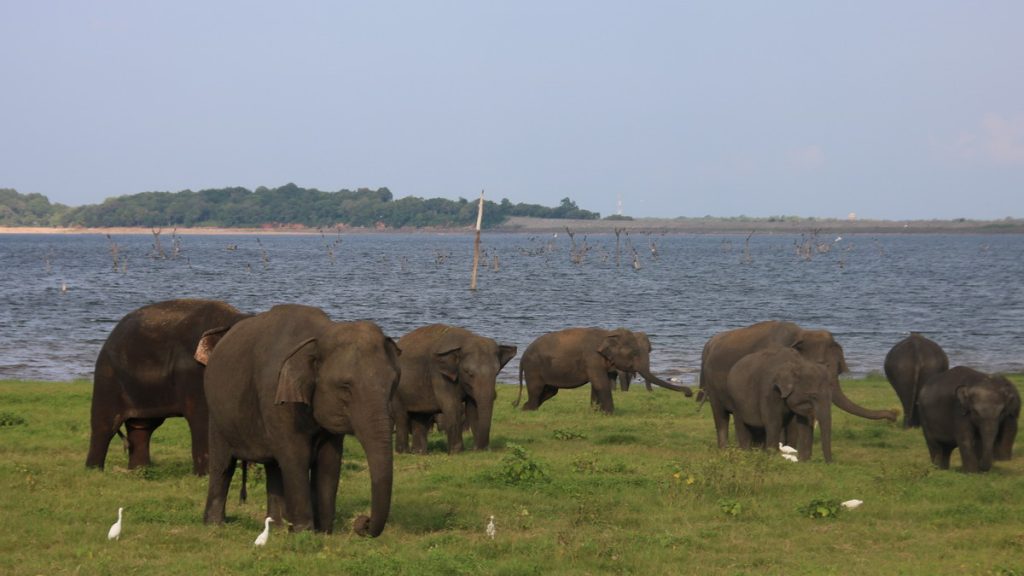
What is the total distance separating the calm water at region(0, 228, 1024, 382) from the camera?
4969cm

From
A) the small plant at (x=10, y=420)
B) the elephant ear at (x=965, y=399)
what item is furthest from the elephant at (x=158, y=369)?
the elephant ear at (x=965, y=399)

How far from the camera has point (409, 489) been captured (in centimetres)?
1523

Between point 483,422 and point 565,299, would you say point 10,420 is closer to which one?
point 483,422

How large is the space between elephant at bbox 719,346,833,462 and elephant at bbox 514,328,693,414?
6.27 metres

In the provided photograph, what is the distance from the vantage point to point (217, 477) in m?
12.6

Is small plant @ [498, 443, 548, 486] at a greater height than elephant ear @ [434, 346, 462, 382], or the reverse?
elephant ear @ [434, 346, 462, 382]

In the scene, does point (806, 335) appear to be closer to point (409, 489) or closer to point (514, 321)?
point (409, 489)

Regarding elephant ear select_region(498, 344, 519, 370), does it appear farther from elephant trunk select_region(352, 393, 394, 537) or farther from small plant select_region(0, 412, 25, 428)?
elephant trunk select_region(352, 393, 394, 537)

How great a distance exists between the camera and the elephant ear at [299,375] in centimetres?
1085

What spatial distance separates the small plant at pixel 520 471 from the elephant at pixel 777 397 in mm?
4304

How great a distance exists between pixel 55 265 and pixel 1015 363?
11668cm

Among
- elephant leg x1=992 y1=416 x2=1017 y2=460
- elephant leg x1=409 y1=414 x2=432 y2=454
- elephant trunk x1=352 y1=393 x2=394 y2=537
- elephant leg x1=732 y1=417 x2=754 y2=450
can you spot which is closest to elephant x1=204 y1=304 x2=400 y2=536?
elephant trunk x1=352 y1=393 x2=394 y2=537

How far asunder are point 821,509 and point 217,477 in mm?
6571

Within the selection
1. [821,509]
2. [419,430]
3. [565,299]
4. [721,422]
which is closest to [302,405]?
[821,509]
